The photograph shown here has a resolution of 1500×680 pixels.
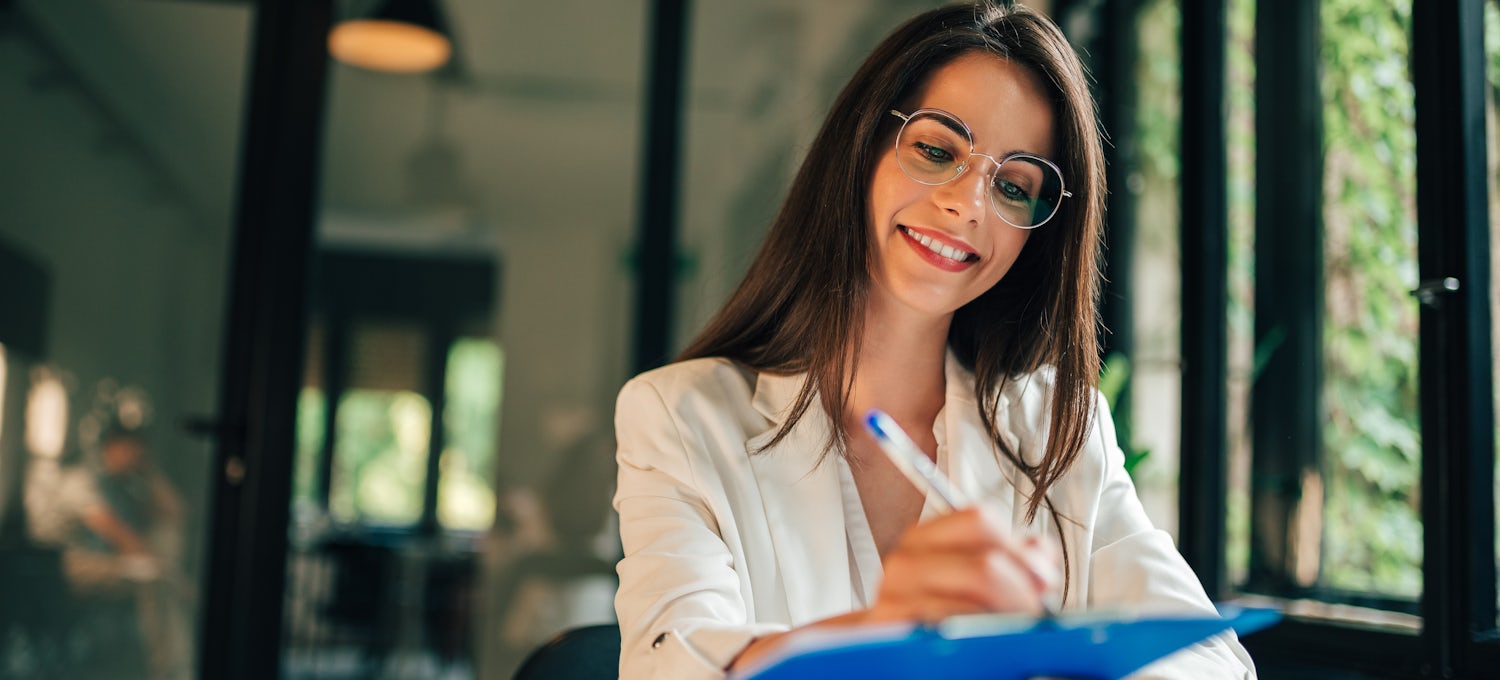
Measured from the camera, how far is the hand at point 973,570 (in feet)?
2.32

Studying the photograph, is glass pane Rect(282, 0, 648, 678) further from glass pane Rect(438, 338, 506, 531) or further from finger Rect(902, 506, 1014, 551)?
finger Rect(902, 506, 1014, 551)

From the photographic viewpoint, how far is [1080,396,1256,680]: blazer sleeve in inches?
46.2

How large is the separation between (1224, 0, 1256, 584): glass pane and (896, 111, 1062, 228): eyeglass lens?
56.7 inches

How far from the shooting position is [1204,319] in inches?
101

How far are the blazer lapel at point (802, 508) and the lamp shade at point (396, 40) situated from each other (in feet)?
7.58

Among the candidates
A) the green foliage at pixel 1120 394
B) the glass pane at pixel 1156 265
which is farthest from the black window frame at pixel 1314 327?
the glass pane at pixel 1156 265

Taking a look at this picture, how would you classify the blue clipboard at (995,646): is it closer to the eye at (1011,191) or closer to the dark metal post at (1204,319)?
the eye at (1011,191)

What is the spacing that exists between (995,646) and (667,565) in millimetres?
572

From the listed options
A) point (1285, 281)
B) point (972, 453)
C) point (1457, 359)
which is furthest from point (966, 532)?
point (1285, 281)

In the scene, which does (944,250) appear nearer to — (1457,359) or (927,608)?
(927,608)

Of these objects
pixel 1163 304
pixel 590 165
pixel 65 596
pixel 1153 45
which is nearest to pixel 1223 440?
pixel 1163 304

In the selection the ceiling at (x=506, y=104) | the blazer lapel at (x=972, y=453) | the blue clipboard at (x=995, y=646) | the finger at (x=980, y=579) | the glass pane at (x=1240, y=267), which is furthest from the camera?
the ceiling at (x=506, y=104)

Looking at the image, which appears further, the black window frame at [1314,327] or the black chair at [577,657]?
the black window frame at [1314,327]

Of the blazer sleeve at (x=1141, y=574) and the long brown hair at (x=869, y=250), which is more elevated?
the long brown hair at (x=869, y=250)
